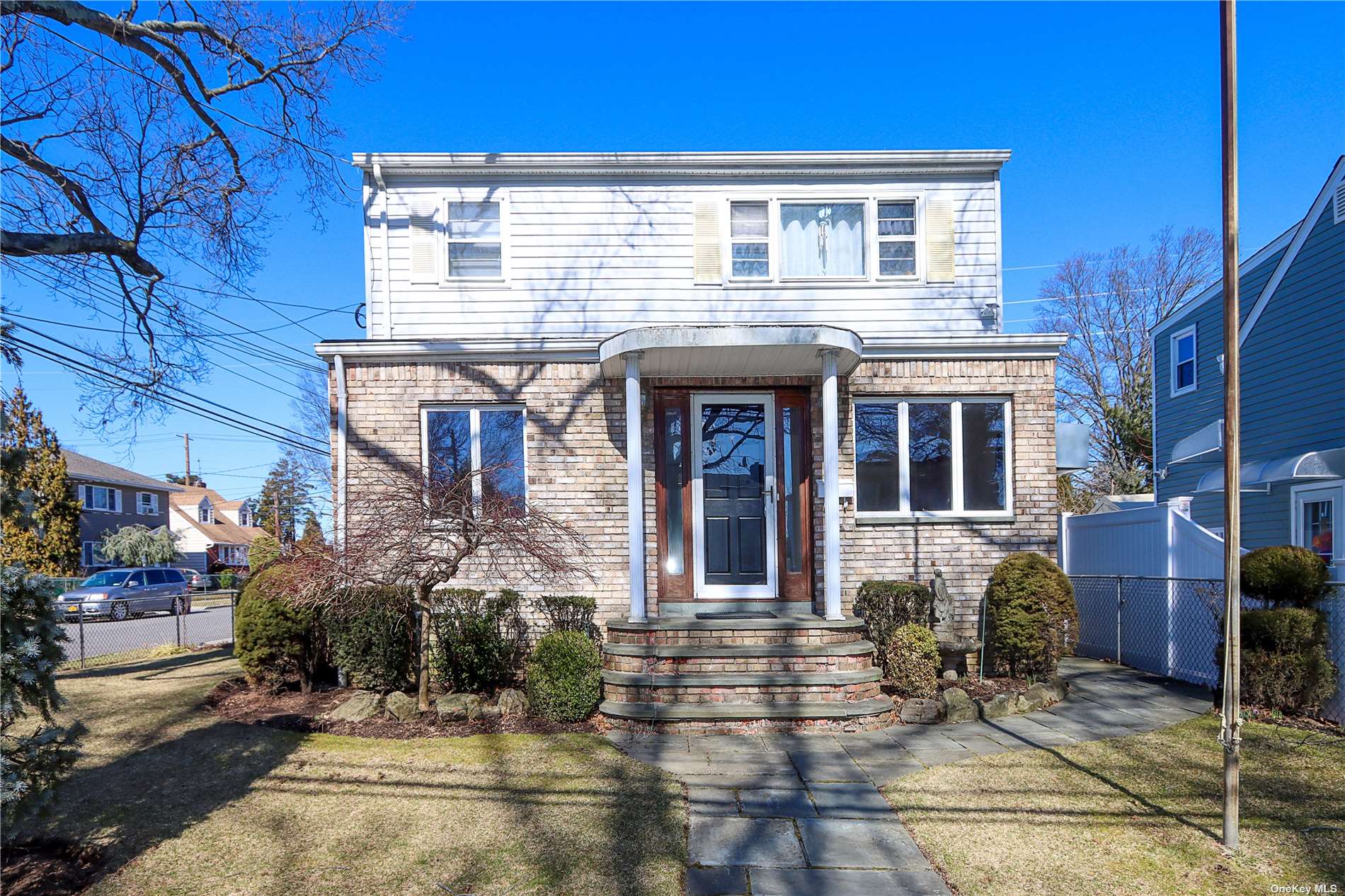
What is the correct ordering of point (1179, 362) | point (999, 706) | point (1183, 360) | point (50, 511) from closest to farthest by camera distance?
point (999, 706) → point (1183, 360) → point (1179, 362) → point (50, 511)

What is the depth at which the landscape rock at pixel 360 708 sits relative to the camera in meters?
6.49

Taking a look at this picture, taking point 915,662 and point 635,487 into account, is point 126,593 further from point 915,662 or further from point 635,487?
point 915,662

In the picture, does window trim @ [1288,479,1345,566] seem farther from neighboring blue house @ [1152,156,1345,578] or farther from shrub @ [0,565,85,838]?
shrub @ [0,565,85,838]

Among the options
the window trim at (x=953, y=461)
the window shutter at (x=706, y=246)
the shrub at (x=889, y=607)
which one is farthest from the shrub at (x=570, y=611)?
the window shutter at (x=706, y=246)

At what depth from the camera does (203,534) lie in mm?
41750

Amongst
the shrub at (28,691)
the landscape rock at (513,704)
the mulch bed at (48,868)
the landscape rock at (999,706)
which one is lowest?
the landscape rock at (999,706)

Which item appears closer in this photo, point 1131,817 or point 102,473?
point 1131,817

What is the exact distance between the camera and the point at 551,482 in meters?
8.37

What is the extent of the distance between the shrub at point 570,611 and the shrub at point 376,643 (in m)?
1.41

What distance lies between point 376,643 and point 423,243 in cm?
484

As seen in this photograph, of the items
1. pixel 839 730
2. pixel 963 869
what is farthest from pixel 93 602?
pixel 963 869

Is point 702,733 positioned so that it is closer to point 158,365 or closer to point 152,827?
point 152,827

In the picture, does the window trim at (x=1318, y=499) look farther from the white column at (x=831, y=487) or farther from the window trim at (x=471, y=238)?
the window trim at (x=471, y=238)

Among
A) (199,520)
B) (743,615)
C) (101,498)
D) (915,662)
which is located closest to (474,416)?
(743,615)
